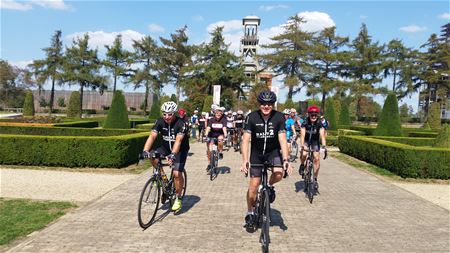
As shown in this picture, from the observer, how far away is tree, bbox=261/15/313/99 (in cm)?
5197

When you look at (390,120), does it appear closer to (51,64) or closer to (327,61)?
(327,61)

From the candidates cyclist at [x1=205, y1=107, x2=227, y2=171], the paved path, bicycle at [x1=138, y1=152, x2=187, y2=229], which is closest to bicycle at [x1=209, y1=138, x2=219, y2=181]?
cyclist at [x1=205, y1=107, x2=227, y2=171]

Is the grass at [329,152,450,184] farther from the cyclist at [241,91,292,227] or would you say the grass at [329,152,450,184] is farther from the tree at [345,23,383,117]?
A: the tree at [345,23,383,117]

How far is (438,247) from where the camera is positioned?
5234 millimetres

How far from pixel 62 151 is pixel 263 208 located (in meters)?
8.55

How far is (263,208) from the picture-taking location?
16.4 ft

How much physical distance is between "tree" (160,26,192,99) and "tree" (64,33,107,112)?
10.5 meters

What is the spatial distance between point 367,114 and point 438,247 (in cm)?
6211

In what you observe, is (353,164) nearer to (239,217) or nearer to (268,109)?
(239,217)

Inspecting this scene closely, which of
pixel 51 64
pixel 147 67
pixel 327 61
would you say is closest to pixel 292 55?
pixel 327 61

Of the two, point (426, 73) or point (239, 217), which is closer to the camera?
point (239, 217)

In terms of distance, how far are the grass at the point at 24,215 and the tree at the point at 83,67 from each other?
51317 mm

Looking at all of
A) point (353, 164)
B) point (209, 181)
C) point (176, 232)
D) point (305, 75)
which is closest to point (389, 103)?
point (353, 164)

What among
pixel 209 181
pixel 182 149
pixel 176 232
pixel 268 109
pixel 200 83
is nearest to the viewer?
pixel 268 109
